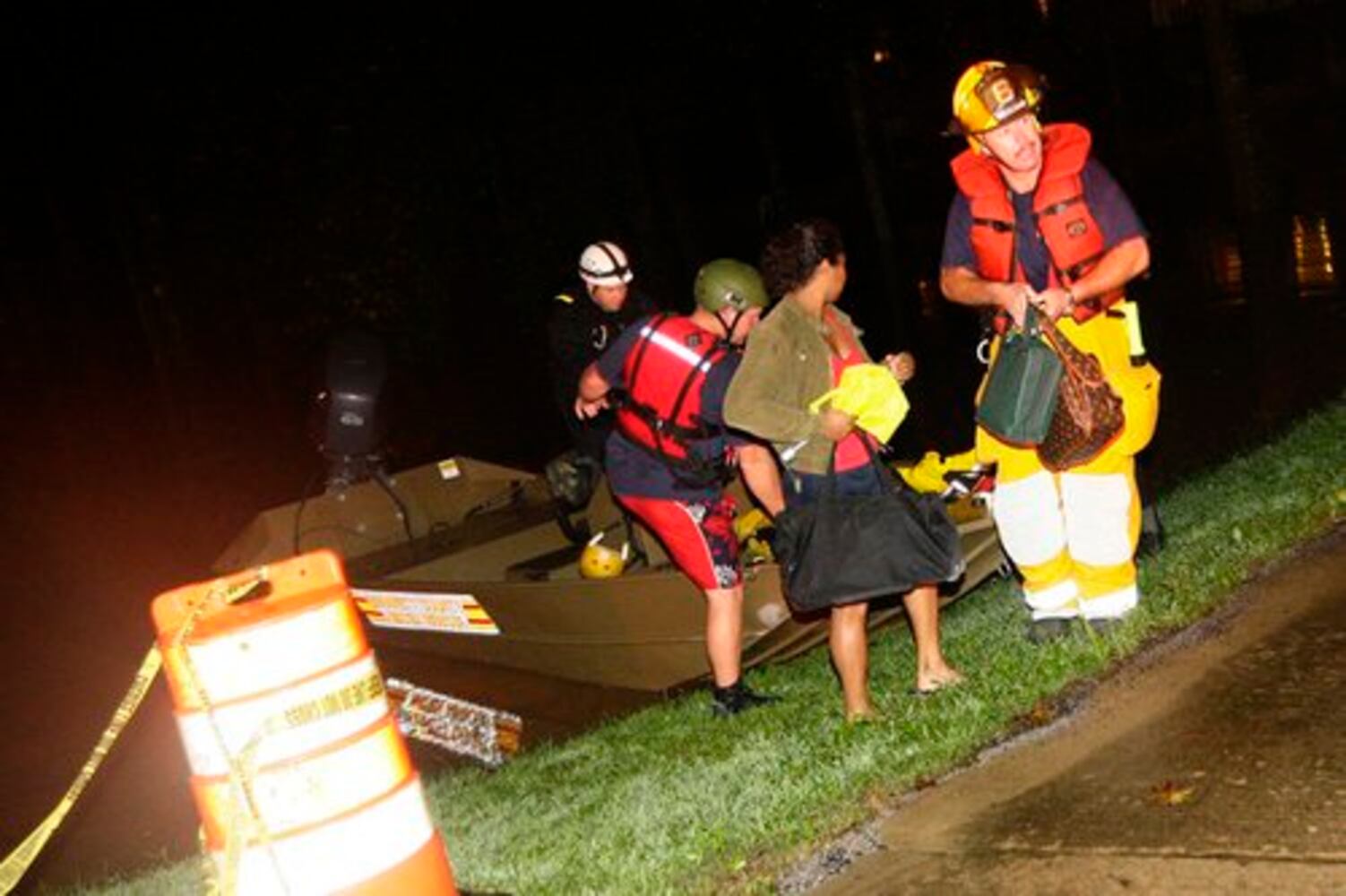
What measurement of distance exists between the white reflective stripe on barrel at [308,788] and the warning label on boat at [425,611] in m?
4.39

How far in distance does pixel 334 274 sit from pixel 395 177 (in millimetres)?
1720

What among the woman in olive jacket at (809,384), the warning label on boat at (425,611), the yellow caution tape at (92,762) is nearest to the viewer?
the yellow caution tape at (92,762)

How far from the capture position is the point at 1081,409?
494 centimetres

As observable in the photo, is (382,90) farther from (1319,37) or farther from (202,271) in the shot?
(1319,37)

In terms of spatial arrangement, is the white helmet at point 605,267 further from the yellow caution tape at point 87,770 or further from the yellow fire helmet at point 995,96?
the yellow caution tape at point 87,770

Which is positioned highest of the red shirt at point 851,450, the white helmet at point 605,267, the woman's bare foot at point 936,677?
the white helmet at point 605,267

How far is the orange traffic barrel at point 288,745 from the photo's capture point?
336 centimetres

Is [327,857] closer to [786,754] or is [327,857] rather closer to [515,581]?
[786,754]

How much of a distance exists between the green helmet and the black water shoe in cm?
168

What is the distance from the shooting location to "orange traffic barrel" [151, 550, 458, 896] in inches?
132

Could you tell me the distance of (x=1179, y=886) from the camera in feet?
10.1

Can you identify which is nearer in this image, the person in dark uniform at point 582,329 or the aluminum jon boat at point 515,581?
the aluminum jon boat at point 515,581

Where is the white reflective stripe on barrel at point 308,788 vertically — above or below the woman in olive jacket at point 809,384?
below

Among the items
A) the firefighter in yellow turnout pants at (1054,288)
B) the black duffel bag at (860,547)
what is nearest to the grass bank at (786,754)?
the firefighter in yellow turnout pants at (1054,288)
